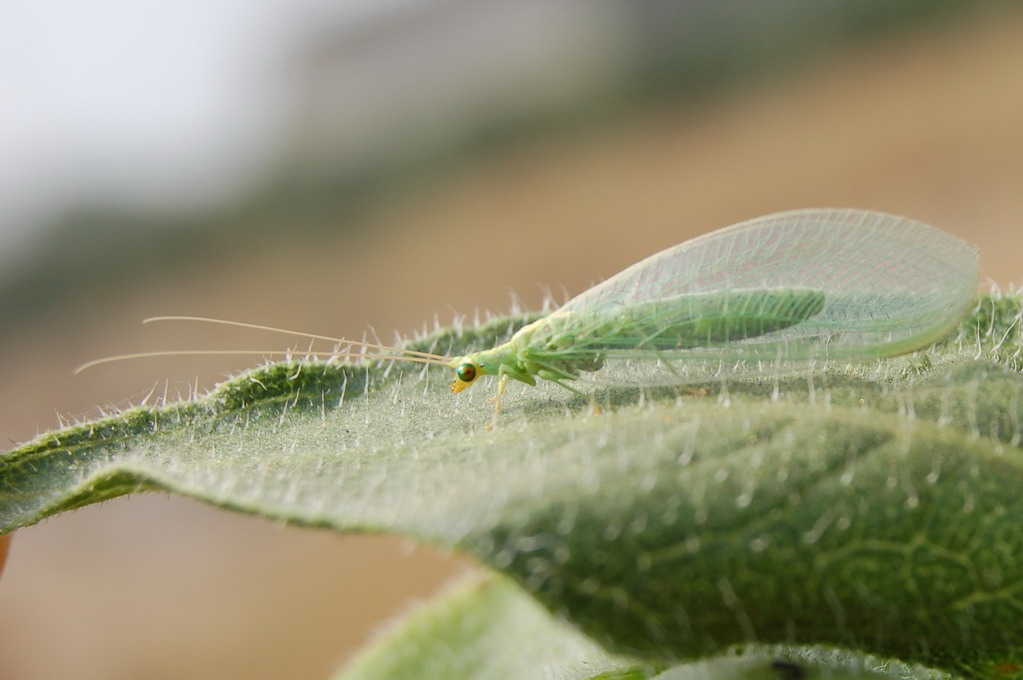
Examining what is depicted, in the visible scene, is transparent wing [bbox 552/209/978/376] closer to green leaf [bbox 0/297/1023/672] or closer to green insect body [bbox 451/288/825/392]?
green insect body [bbox 451/288/825/392]

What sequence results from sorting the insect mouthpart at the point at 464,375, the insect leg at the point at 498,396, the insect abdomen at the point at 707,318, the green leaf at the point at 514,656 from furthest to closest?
the insect mouthpart at the point at 464,375, the insect abdomen at the point at 707,318, the insect leg at the point at 498,396, the green leaf at the point at 514,656

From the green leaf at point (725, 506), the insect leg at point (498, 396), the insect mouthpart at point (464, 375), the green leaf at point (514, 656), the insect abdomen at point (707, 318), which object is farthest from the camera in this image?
the insect mouthpart at point (464, 375)

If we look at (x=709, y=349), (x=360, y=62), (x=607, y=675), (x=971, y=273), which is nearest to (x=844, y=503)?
(x=607, y=675)

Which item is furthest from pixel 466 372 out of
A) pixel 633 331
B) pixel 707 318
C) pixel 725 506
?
pixel 725 506

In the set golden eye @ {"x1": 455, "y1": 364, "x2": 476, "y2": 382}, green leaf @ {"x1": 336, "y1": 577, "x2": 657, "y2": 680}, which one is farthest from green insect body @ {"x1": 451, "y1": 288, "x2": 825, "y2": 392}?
green leaf @ {"x1": 336, "y1": 577, "x2": 657, "y2": 680}

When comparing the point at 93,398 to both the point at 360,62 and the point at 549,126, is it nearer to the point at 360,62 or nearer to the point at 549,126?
the point at 549,126

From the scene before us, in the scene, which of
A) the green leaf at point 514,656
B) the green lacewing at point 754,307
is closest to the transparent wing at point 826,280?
the green lacewing at point 754,307

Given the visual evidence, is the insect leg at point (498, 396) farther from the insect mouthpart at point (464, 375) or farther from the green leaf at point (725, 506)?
the green leaf at point (725, 506)
